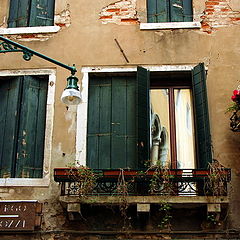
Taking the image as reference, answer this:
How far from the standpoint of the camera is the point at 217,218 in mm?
Answer: 7176

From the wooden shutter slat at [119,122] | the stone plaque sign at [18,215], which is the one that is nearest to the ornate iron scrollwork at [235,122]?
the wooden shutter slat at [119,122]

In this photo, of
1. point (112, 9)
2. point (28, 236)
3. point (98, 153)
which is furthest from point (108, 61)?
point (28, 236)

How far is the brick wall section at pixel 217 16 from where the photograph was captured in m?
8.65

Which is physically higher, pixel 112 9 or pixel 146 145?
pixel 112 9

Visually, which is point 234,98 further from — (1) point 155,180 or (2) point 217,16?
(2) point 217,16

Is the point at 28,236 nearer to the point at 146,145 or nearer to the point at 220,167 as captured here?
the point at 146,145

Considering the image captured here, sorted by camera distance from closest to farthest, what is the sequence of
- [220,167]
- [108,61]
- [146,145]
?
[220,167], [146,145], [108,61]

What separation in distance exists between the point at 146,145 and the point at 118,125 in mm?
727

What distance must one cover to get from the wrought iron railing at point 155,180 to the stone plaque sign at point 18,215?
0.54 m

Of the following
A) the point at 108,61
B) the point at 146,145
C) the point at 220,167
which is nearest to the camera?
the point at 220,167

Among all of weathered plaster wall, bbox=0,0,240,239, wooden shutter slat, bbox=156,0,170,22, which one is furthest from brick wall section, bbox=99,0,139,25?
wooden shutter slat, bbox=156,0,170,22

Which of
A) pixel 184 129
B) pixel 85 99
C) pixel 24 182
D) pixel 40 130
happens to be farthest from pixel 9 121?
pixel 184 129

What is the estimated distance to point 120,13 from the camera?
8.86m

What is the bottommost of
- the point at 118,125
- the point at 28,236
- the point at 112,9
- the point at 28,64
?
the point at 28,236
